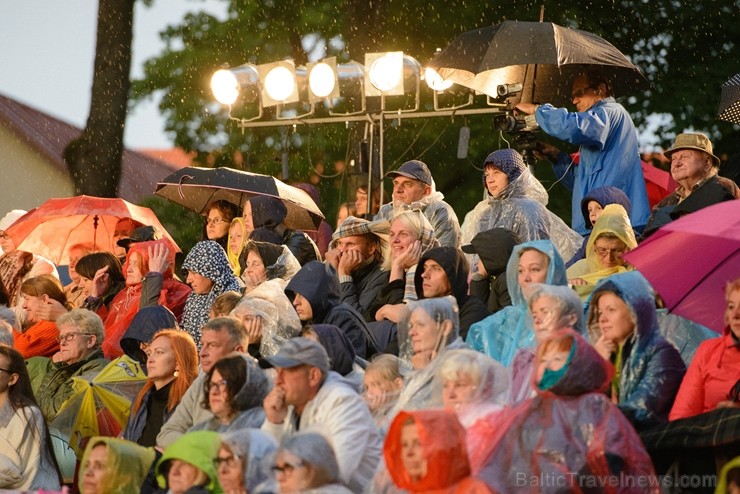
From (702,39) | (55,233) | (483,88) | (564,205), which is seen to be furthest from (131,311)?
(702,39)

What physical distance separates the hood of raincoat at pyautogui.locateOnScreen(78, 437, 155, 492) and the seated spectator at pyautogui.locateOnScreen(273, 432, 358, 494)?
1276 mm

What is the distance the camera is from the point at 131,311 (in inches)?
436

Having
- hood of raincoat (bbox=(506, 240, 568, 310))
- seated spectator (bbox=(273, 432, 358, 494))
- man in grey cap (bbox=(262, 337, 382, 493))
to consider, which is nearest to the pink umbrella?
hood of raincoat (bbox=(506, 240, 568, 310))

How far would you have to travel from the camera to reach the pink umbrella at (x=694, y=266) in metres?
7.41

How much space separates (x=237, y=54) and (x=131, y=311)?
10313mm

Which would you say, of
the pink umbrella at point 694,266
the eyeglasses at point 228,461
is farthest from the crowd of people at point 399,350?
the pink umbrella at point 694,266

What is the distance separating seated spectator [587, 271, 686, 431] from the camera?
7105 mm

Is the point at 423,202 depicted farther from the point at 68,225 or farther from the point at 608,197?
the point at 68,225

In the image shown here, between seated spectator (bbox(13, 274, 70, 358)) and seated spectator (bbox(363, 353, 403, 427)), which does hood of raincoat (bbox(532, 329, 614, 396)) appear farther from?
seated spectator (bbox(13, 274, 70, 358))

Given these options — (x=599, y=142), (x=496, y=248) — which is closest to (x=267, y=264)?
(x=496, y=248)

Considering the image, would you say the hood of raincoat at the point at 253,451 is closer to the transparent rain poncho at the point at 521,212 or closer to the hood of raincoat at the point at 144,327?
the hood of raincoat at the point at 144,327

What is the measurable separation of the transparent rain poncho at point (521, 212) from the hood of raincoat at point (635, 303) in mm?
2567

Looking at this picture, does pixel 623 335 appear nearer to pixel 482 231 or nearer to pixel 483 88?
pixel 482 231

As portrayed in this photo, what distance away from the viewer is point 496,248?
31.5 feet
